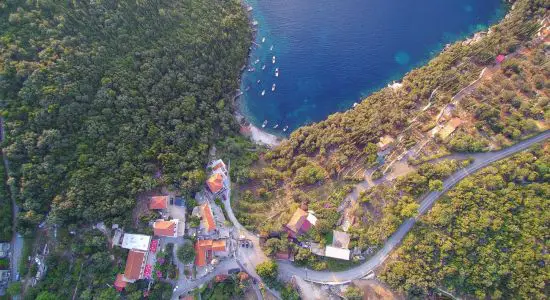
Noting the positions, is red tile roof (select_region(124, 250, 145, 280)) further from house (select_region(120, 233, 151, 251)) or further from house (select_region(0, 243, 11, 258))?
house (select_region(0, 243, 11, 258))

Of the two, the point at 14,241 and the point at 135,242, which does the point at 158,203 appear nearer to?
the point at 135,242

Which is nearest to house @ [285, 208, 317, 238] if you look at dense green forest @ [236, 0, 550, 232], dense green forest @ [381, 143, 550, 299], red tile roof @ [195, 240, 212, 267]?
dense green forest @ [236, 0, 550, 232]

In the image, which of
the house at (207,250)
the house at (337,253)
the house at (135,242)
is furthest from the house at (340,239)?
the house at (135,242)

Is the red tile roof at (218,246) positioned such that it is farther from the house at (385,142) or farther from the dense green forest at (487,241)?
the house at (385,142)

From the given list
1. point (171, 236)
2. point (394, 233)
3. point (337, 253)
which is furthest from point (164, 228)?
point (394, 233)

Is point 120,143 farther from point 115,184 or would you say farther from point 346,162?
point 346,162

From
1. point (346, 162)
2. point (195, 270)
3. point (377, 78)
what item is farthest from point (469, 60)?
point (195, 270)
